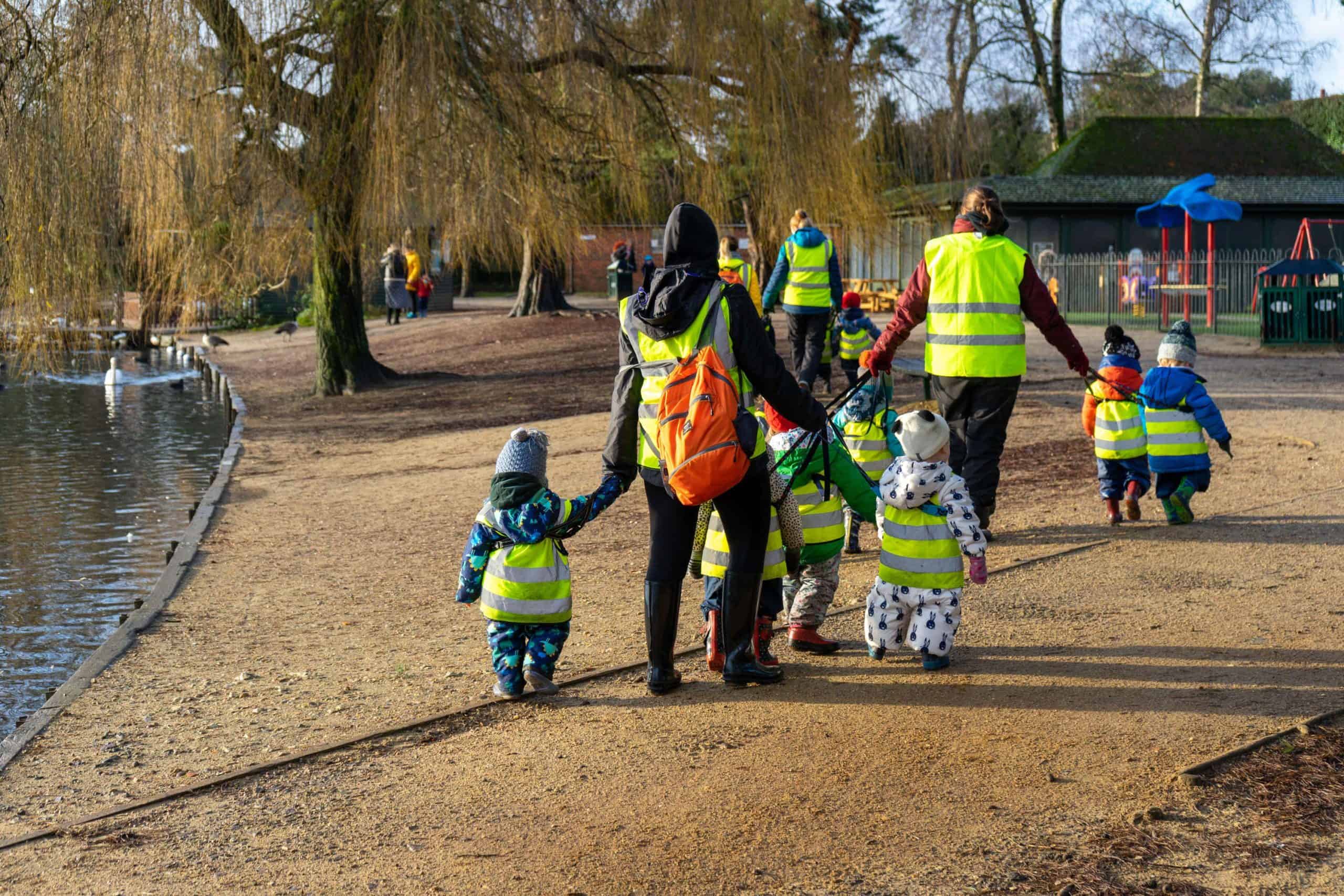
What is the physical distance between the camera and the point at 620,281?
3500 centimetres

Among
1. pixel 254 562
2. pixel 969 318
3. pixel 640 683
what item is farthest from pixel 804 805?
pixel 254 562

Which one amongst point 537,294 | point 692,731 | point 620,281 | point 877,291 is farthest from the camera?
point 877,291

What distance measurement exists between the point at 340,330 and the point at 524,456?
51.4 ft

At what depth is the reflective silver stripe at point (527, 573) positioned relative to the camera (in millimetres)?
5578

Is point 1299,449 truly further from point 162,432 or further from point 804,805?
point 162,432

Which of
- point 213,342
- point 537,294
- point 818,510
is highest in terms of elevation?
point 537,294

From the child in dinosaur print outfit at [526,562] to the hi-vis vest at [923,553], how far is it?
1.12 meters

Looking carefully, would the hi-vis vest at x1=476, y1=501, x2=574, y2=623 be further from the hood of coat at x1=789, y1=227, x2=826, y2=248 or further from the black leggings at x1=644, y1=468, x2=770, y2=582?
the hood of coat at x1=789, y1=227, x2=826, y2=248

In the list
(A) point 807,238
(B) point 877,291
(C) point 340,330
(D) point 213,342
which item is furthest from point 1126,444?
(D) point 213,342

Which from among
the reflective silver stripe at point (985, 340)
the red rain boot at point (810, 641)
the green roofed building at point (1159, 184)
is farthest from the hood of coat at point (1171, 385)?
the green roofed building at point (1159, 184)

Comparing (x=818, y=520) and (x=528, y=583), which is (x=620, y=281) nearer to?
(x=818, y=520)

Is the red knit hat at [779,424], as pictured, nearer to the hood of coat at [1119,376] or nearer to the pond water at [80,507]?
the hood of coat at [1119,376]

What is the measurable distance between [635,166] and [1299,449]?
7.83 m

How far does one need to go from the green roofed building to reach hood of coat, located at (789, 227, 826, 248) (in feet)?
59.1
